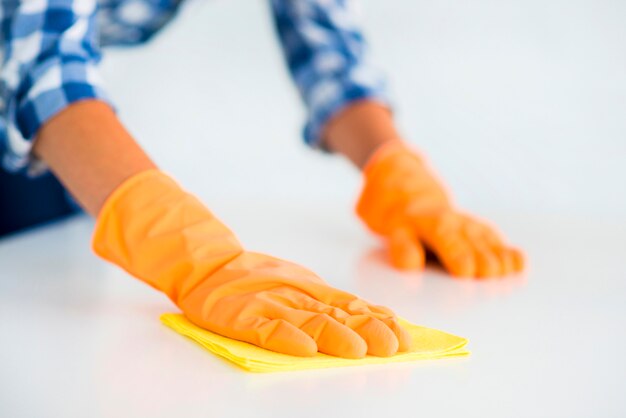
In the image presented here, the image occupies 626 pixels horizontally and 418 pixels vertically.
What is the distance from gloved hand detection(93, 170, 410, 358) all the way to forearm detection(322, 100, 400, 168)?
0.49m

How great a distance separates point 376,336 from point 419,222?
487 mm

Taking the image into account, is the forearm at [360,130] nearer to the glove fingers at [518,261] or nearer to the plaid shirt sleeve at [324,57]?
the plaid shirt sleeve at [324,57]

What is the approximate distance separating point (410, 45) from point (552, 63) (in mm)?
336

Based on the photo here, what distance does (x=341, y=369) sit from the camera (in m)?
0.84

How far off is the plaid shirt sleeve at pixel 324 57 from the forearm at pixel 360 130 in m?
0.01

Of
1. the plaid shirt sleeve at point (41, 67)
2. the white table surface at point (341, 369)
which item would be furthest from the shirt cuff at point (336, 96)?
the plaid shirt sleeve at point (41, 67)

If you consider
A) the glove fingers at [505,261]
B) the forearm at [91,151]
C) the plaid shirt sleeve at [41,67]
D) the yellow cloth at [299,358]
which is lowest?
the yellow cloth at [299,358]

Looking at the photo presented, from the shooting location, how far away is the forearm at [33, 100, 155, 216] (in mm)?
1038

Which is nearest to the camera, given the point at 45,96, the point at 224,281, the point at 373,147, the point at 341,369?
the point at 341,369

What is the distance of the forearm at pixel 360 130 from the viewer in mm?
1466

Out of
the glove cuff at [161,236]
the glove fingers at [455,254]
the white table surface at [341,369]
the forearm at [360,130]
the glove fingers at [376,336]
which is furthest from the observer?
the forearm at [360,130]

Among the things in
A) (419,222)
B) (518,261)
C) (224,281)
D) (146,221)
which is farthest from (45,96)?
(518,261)

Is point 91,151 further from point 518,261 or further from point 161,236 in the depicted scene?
point 518,261

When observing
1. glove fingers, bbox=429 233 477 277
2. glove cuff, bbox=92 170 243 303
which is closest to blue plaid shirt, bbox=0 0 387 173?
glove cuff, bbox=92 170 243 303
